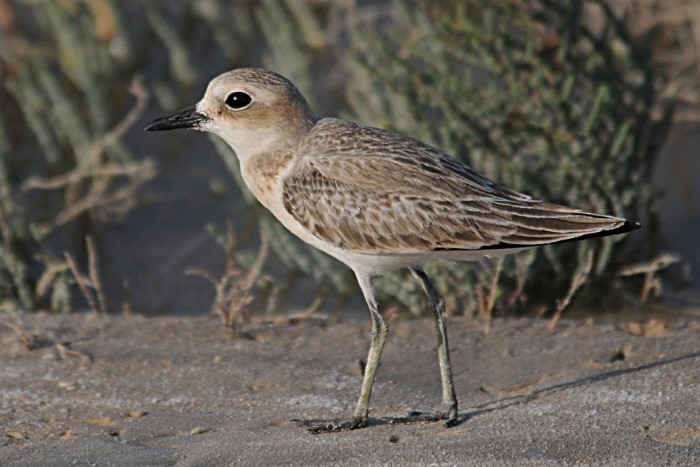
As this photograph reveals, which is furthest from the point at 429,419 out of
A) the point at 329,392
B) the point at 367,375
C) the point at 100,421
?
the point at 100,421

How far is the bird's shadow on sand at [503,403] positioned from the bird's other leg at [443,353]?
0.04 meters

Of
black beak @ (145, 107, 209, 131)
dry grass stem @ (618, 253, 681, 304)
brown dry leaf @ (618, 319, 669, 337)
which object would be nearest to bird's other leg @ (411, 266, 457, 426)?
black beak @ (145, 107, 209, 131)

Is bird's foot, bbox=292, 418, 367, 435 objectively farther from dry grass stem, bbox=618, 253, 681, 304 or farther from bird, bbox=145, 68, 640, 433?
dry grass stem, bbox=618, 253, 681, 304

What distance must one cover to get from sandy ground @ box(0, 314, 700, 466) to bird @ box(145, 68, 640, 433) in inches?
12.0

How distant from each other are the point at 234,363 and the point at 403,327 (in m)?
0.99

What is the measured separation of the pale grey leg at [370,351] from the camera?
4539mm

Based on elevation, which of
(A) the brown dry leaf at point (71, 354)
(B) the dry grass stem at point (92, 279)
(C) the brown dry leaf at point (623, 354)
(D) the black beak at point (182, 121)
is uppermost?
(D) the black beak at point (182, 121)

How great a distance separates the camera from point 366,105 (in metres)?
8.06

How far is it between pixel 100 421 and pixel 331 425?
96 cm

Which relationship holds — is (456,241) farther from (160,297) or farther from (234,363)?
(160,297)

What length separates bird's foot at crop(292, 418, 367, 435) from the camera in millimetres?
4461

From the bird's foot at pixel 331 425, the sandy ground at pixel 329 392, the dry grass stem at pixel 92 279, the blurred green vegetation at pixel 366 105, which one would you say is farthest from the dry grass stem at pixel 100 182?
the bird's foot at pixel 331 425

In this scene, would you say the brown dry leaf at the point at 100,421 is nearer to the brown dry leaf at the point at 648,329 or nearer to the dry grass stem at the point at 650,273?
the brown dry leaf at the point at 648,329

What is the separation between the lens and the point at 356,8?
394 inches
